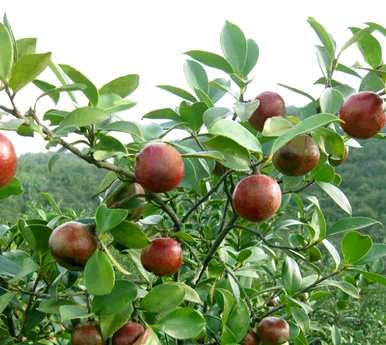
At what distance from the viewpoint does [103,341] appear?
0.92m

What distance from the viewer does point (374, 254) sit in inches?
45.7

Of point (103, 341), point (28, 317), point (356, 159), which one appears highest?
point (103, 341)

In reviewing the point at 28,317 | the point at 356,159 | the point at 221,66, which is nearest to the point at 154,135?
the point at 221,66

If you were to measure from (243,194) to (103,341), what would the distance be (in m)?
0.29

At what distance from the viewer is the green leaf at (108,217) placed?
80 centimetres

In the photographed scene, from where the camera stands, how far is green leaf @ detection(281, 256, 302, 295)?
1.23 metres

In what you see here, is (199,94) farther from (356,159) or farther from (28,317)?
(356,159)

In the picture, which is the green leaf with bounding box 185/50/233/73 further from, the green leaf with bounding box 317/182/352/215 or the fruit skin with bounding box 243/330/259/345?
the fruit skin with bounding box 243/330/259/345

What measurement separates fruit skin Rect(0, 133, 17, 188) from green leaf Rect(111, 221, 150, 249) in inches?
7.6

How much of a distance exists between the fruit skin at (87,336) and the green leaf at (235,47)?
18.5 inches

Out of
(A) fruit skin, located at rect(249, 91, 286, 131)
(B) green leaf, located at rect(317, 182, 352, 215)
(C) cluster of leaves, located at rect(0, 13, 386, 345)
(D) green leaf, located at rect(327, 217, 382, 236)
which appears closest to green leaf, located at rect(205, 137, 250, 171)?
(C) cluster of leaves, located at rect(0, 13, 386, 345)

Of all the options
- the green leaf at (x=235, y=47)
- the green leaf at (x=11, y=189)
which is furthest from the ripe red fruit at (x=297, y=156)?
the green leaf at (x=11, y=189)

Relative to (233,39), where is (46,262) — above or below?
below

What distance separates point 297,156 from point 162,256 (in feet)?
0.84
